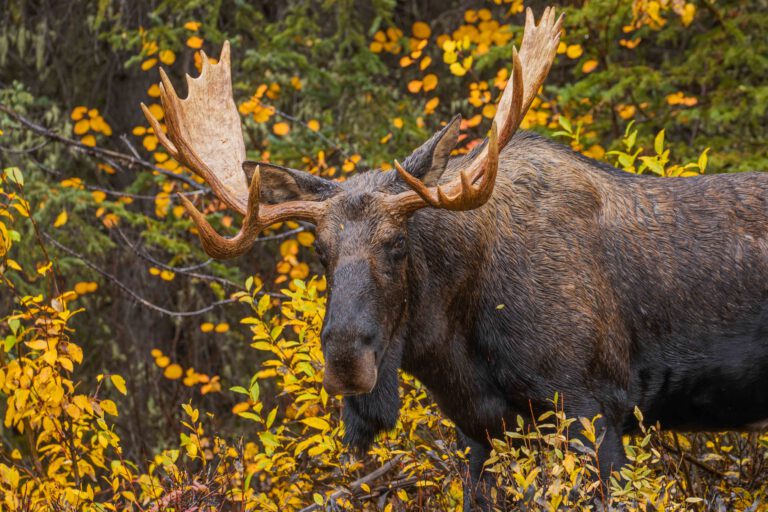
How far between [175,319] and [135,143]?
1.81 metres

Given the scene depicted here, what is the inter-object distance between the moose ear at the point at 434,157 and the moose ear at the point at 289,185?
34cm

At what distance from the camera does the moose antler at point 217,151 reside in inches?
168

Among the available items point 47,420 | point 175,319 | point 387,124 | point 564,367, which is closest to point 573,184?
point 564,367

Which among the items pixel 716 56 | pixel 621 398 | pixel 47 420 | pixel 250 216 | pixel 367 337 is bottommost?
pixel 47 420

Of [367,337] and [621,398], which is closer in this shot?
[367,337]

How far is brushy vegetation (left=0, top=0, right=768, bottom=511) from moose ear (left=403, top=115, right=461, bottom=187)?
943 mm

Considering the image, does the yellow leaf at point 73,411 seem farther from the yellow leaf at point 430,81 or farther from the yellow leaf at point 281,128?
the yellow leaf at point 430,81

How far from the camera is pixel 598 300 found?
434 cm

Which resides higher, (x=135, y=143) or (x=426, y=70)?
(x=426, y=70)

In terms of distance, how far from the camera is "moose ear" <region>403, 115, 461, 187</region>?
14.0ft

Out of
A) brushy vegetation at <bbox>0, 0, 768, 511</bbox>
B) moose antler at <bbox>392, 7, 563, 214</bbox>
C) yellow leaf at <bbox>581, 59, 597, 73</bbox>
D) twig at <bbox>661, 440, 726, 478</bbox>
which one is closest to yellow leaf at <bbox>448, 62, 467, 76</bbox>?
brushy vegetation at <bbox>0, 0, 768, 511</bbox>

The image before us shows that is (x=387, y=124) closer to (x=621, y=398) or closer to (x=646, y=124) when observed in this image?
(x=646, y=124)

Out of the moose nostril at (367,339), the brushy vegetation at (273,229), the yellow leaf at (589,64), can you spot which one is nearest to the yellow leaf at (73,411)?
the brushy vegetation at (273,229)

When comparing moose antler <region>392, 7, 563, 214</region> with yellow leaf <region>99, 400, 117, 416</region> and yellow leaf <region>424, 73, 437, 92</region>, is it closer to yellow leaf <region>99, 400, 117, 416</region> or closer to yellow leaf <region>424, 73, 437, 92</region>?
yellow leaf <region>99, 400, 117, 416</region>
